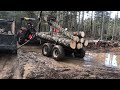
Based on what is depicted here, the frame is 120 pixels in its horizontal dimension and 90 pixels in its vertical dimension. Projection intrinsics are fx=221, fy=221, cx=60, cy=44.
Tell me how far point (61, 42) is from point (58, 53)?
0.70 meters

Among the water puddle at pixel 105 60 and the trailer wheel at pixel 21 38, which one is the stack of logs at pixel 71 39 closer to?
the water puddle at pixel 105 60

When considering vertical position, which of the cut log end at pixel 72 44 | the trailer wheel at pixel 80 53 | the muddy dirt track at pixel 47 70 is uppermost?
the cut log end at pixel 72 44

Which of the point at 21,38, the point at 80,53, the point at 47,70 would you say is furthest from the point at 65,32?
the point at 21,38

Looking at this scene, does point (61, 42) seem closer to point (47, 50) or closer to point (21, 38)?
point (47, 50)

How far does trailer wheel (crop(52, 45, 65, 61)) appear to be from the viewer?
1084 cm

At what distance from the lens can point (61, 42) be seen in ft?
37.1

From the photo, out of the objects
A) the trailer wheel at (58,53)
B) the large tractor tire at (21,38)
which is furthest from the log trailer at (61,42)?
the large tractor tire at (21,38)

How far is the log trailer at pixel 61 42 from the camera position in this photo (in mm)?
10977

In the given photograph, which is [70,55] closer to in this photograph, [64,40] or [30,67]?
[64,40]

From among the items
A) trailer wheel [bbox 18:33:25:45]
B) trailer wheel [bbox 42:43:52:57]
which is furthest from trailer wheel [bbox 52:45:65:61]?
trailer wheel [bbox 18:33:25:45]

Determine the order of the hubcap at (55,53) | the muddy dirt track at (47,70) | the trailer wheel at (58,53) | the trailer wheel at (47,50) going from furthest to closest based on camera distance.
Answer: the trailer wheel at (47,50) → the hubcap at (55,53) → the trailer wheel at (58,53) → the muddy dirt track at (47,70)

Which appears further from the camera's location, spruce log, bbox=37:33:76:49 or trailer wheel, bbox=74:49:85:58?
trailer wheel, bbox=74:49:85:58

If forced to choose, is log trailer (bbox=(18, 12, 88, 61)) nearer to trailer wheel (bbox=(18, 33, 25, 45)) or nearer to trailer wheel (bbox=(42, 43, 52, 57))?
trailer wheel (bbox=(42, 43, 52, 57))
